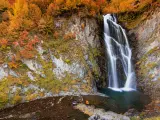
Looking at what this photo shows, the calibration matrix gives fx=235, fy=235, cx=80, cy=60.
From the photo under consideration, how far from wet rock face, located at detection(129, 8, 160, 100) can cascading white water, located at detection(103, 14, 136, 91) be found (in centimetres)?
63

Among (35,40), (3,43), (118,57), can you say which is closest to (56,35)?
(35,40)

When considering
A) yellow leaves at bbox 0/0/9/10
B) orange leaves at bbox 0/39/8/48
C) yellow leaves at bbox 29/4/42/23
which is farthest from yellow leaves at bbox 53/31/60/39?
yellow leaves at bbox 0/0/9/10

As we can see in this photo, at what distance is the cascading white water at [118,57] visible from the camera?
19750 mm

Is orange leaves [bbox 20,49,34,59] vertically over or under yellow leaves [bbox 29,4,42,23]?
under

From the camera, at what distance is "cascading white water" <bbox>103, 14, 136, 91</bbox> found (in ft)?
64.8

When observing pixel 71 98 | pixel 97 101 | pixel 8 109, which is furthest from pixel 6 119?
pixel 97 101

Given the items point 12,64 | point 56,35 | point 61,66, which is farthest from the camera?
point 56,35

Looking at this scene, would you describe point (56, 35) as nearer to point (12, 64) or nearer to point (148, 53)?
point (12, 64)

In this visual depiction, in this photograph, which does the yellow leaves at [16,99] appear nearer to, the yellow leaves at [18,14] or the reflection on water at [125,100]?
the yellow leaves at [18,14]

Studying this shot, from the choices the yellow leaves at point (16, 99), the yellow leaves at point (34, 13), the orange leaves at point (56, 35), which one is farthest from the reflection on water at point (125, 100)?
the yellow leaves at point (34, 13)

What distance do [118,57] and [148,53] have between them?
2606mm

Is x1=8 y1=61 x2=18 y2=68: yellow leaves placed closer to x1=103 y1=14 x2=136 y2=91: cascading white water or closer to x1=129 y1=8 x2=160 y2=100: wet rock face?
x1=103 y1=14 x2=136 y2=91: cascading white water

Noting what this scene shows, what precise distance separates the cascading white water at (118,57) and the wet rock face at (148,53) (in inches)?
24.6

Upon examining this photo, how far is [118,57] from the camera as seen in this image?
2105 cm
